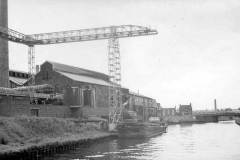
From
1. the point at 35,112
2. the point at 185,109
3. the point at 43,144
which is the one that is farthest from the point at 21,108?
the point at 185,109

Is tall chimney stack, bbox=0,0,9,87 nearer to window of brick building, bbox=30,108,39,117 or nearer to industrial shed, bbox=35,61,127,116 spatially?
industrial shed, bbox=35,61,127,116

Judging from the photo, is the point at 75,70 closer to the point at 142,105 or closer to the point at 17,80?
the point at 17,80

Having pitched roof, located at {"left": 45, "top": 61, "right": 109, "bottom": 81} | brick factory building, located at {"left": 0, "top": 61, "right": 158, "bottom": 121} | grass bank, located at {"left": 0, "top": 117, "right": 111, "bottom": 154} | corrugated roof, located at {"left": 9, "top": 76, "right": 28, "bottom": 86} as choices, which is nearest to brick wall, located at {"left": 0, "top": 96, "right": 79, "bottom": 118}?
brick factory building, located at {"left": 0, "top": 61, "right": 158, "bottom": 121}

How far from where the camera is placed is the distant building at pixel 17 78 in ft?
217

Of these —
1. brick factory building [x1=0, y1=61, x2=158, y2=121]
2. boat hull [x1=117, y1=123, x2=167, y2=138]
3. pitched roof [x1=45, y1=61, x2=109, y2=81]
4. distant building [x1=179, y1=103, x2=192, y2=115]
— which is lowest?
boat hull [x1=117, y1=123, x2=167, y2=138]

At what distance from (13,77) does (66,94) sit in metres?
19.1

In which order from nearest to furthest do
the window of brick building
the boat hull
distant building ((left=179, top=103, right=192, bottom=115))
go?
1. the window of brick building
2. the boat hull
3. distant building ((left=179, top=103, right=192, bottom=115))

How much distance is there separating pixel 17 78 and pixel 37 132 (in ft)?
115

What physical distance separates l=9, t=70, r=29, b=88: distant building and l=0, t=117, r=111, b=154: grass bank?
21.9m

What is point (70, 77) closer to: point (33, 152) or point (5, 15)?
point (5, 15)

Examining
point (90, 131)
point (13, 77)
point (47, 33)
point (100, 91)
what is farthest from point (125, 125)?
point (13, 77)

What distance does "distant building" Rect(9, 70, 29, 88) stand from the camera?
217 feet

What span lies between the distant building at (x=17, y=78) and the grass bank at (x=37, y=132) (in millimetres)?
21926

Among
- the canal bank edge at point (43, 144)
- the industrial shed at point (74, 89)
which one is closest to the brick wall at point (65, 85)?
the industrial shed at point (74, 89)
